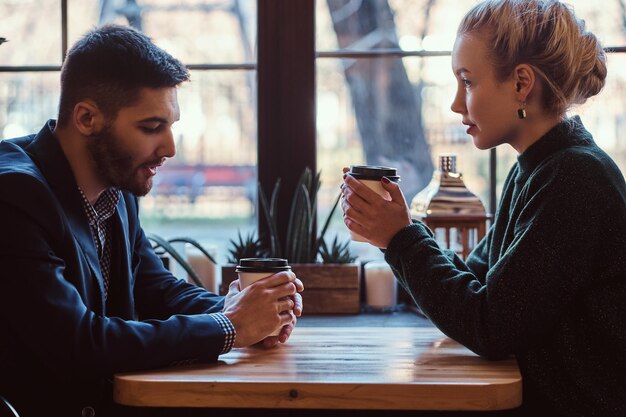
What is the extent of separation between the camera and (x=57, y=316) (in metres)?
1.54

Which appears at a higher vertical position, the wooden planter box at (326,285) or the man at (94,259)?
the man at (94,259)

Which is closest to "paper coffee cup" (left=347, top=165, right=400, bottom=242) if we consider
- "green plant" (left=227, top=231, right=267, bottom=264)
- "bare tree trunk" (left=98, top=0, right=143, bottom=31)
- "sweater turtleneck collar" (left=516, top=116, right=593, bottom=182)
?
"sweater turtleneck collar" (left=516, top=116, right=593, bottom=182)

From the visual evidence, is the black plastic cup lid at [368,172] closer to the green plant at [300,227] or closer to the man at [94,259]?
the man at [94,259]

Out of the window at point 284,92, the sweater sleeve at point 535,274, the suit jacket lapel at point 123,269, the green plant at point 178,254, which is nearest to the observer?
the sweater sleeve at point 535,274

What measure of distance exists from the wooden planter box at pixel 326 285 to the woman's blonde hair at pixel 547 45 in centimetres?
105

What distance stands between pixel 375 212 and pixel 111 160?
0.56 meters

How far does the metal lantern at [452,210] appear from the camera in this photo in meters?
2.65

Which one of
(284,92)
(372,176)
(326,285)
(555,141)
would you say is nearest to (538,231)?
(555,141)

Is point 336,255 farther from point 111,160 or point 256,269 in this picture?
point 111,160

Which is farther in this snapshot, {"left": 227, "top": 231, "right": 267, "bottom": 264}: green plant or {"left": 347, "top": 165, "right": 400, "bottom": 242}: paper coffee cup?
{"left": 227, "top": 231, "right": 267, "bottom": 264}: green plant

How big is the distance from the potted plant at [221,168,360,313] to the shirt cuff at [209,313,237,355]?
37.8 inches

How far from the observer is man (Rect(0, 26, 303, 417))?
61.1 inches

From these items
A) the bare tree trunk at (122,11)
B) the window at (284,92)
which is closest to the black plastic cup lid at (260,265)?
the window at (284,92)

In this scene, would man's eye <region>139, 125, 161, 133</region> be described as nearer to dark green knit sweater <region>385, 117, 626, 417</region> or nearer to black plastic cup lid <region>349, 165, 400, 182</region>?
black plastic cup lid <region>349, 165, 400, 182</region>
